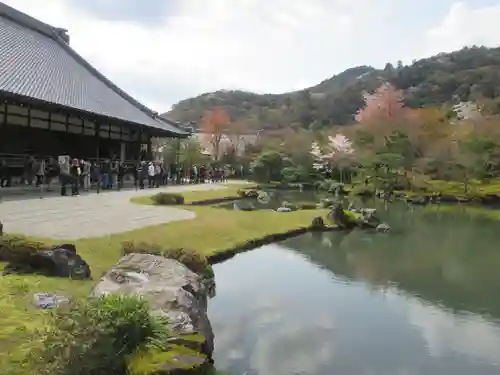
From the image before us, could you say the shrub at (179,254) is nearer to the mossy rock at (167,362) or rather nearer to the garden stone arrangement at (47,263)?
the garden stone arrangement at (47,263)

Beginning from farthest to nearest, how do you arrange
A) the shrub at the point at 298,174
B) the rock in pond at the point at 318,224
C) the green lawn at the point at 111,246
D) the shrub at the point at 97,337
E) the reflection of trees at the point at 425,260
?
the shrub at the point at 298,174 < the rock in pond at the point at 318,224 < the reflection of trees at the point at 425,260 < the green lawn at the point at 111,246 < the shrub at the point at 97,337

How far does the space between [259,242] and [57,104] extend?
893 cm

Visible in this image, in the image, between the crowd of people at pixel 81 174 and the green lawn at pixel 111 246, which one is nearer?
the green lawn at pixel 111 246

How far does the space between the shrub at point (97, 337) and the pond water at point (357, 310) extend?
61.4 inches

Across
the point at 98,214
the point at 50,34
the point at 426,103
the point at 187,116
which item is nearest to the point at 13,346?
the point at 98,214

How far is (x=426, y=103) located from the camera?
7506 centimetres

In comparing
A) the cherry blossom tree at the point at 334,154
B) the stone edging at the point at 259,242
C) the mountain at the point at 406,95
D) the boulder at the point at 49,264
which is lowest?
the stone edging at the point at 259,242

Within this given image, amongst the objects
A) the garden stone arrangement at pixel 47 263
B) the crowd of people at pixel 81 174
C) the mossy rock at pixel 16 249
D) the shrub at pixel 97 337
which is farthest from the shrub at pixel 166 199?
the shrub at pixel 97 337

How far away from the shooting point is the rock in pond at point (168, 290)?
15.2 ft

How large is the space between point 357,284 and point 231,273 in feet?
7.68

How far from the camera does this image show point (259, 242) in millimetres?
12914

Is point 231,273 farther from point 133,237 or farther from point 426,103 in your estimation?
point 426,103

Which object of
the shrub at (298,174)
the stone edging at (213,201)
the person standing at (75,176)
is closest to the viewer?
the person standing at (75,176)

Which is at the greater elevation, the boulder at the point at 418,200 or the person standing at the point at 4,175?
the person standing at the point at 4,175
